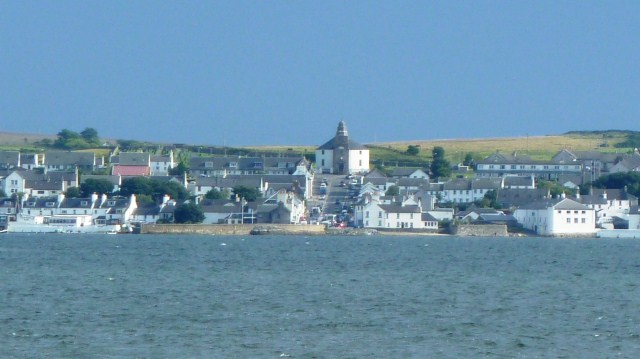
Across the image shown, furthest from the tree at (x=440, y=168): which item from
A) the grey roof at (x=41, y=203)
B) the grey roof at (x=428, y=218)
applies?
the grey roof at (x=41, y=203)

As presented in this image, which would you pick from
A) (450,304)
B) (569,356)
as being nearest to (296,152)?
(450,304)

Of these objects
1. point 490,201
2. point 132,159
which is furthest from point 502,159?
point 132,159

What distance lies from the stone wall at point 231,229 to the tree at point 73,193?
8636mm

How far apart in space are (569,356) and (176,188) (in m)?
62.3

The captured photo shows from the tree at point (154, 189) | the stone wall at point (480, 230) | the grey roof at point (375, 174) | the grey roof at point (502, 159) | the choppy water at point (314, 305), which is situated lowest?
the choppy water at point (314, 305)

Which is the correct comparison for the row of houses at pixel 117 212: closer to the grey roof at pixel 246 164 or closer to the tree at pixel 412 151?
the grey roof at pixel 246 164

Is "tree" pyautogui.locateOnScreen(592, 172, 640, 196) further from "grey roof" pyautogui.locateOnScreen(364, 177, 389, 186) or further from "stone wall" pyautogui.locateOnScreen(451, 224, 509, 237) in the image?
"stone wall" pyautogui.locateOnScreen(451, 224, 509, 237)

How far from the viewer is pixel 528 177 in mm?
91375

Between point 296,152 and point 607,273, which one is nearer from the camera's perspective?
point 607,273

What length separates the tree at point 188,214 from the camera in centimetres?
7594

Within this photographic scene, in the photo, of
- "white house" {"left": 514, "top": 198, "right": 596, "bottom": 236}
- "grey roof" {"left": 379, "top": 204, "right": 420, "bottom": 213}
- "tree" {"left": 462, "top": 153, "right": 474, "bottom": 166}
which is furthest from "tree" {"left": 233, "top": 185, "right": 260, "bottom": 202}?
"tree" {"left": 462, "top": 153, "right": 474, "bottom": 166}

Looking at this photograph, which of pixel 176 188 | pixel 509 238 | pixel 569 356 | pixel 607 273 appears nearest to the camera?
pixel 569 356

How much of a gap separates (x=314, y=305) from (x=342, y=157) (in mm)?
71301

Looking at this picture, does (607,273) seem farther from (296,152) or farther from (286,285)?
(296,152)
